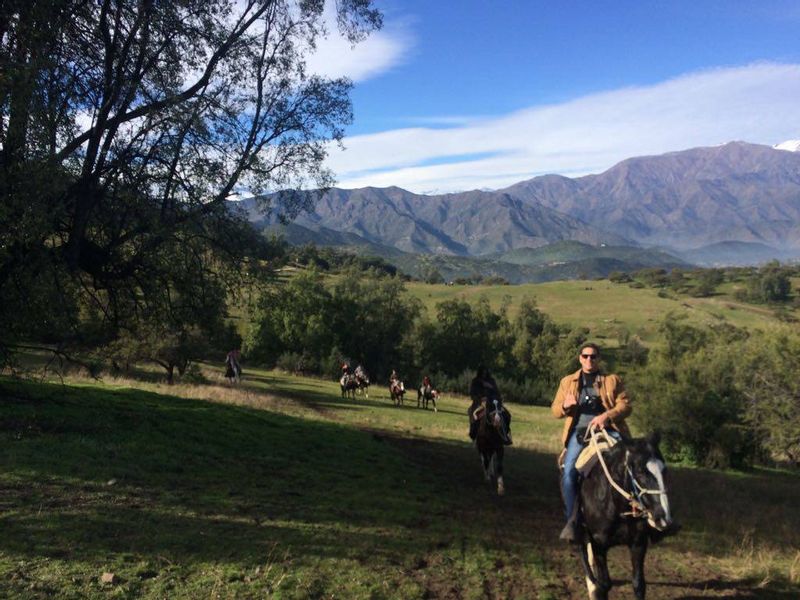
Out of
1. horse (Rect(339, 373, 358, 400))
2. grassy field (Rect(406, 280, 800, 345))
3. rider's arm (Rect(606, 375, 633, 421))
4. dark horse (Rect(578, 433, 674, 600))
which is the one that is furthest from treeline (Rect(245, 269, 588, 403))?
dark horse (Rect(578, 433, 674, 600))

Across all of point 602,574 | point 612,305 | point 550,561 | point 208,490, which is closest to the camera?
point 602,574

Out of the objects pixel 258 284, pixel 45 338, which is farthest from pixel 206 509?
pixel 45 338

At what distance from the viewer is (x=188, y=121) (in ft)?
39.2

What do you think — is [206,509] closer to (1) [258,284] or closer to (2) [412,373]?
(1) [258,284]

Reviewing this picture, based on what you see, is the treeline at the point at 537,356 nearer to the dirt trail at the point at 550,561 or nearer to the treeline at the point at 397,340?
the treeline at the point at 397,340

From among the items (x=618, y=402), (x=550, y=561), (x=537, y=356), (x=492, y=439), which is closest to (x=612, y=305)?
(x=537, y=356)

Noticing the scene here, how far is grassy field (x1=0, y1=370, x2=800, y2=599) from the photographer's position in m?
5.95

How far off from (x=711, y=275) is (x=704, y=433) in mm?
166495

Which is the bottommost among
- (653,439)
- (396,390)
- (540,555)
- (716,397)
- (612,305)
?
(396,390)

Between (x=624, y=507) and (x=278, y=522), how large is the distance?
4.69 meters

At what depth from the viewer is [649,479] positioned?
5.46m

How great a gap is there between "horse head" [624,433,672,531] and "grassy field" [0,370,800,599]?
1907 millimetres

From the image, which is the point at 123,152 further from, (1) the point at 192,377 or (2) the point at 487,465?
(1) the point at 192,377

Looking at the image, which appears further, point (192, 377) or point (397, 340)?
point (397, 340)
